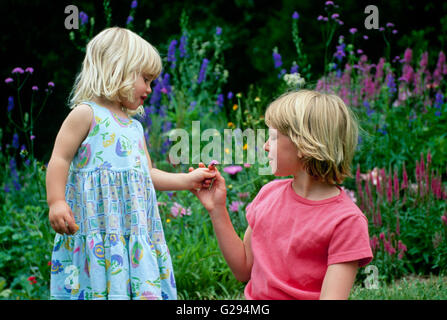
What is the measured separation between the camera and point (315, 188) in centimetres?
174

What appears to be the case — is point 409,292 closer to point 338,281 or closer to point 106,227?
point 338,281

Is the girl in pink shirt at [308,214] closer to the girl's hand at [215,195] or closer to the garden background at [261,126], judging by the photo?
the girl's hand at [215,195]

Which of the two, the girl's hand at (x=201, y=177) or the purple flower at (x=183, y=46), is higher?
the purple flower at (x=183, y=46)

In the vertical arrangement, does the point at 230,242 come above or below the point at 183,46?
below

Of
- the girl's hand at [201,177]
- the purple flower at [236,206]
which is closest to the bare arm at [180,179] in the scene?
the girl's hand at [201,177]

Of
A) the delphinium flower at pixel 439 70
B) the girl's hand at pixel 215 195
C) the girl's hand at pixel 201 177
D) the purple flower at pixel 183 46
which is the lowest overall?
the girl's hand at pixel 215 195

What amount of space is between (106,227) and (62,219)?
215mm

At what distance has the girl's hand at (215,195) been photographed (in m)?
1.89

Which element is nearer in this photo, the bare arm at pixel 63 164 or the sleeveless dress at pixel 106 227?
the bare arm at pixel 63 164

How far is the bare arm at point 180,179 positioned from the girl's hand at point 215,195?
0.05 metres

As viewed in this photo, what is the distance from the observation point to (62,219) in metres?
2.01

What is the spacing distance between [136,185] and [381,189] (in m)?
1.94

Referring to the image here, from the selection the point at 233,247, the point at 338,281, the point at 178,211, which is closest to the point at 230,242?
the point at 233,247

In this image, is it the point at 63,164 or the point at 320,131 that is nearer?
the point at 320,131
